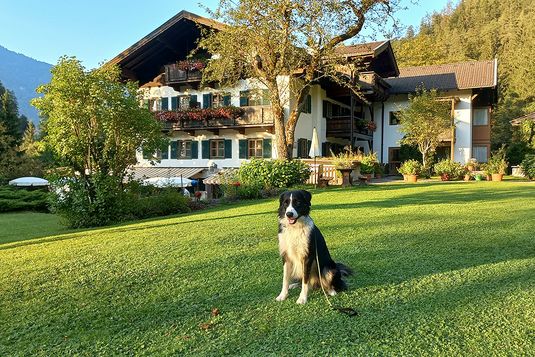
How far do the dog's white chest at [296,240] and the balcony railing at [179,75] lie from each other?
22618mm

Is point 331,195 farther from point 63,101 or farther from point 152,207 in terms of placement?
point 63,101

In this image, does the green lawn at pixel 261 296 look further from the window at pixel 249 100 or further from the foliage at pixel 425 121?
the foliage at pixel 425 121

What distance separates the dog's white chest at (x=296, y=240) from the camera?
3566 millimetres

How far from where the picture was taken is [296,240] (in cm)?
357

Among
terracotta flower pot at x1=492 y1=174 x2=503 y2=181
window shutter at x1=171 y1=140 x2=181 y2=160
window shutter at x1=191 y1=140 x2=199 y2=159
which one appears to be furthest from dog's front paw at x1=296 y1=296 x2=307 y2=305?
window shutter at x1=171 y1=140 x2=181 y2=160

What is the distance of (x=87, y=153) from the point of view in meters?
11.1

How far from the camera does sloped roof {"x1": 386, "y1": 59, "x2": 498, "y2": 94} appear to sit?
28734 mm

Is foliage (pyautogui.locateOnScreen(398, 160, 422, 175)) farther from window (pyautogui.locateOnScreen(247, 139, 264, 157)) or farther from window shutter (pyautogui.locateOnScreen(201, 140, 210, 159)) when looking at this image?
window shutter (pyautogui.locateOnScreen(201, 140, 210, 159))

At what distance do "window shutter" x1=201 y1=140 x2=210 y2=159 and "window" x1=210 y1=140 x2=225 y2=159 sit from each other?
0.19 meters

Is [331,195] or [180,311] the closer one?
[180,311]

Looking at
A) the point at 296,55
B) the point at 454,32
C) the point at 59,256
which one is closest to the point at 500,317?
the point at 59,256

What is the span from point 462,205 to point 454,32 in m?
54.1

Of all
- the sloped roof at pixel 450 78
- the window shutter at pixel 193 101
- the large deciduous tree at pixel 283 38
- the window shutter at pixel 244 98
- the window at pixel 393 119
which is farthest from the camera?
the window at pixel 393 119

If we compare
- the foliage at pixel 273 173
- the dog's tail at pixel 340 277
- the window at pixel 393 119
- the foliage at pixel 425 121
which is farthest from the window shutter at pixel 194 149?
the dog's tail at pixel 340 277
